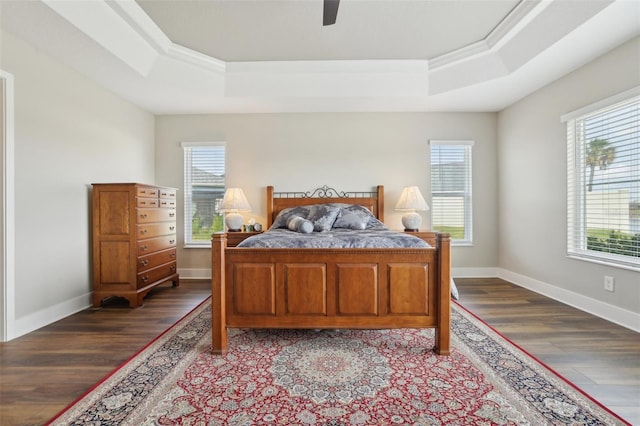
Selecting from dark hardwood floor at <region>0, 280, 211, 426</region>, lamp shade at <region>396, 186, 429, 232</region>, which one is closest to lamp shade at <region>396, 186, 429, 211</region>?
lamp shade at <region>396, 186, 429, 232</region>

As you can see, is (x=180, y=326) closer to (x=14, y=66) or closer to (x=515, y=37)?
(x=14, y=66)

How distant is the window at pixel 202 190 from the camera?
4.70 metres

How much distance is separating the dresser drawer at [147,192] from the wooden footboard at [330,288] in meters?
Result: 1.85

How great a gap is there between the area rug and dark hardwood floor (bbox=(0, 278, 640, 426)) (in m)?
0.16

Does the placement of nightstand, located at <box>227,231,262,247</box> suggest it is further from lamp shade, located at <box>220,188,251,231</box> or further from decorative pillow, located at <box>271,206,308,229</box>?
decorative pillow, located at <box>271,206,308,229</box>

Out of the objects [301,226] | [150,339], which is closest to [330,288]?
[301,226]

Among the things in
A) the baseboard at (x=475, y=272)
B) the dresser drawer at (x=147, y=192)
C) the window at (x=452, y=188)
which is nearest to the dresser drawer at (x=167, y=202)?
the dresser drawer at (x=147, y=192)

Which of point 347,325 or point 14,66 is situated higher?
point 14,66

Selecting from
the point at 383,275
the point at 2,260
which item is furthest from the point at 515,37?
the point at 2,260

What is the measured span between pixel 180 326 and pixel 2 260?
155 cm

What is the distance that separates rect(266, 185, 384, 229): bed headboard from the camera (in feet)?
14.8

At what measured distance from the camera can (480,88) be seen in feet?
12.1

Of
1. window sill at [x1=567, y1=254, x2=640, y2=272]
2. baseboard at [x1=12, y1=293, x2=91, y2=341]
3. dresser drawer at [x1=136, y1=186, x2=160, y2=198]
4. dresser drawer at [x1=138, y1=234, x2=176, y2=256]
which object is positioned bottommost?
baseboard at [x1=12, y1=293, x2=91, y2=341]

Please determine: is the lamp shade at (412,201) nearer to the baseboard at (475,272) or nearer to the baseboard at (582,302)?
the baseboard at (475,272)
